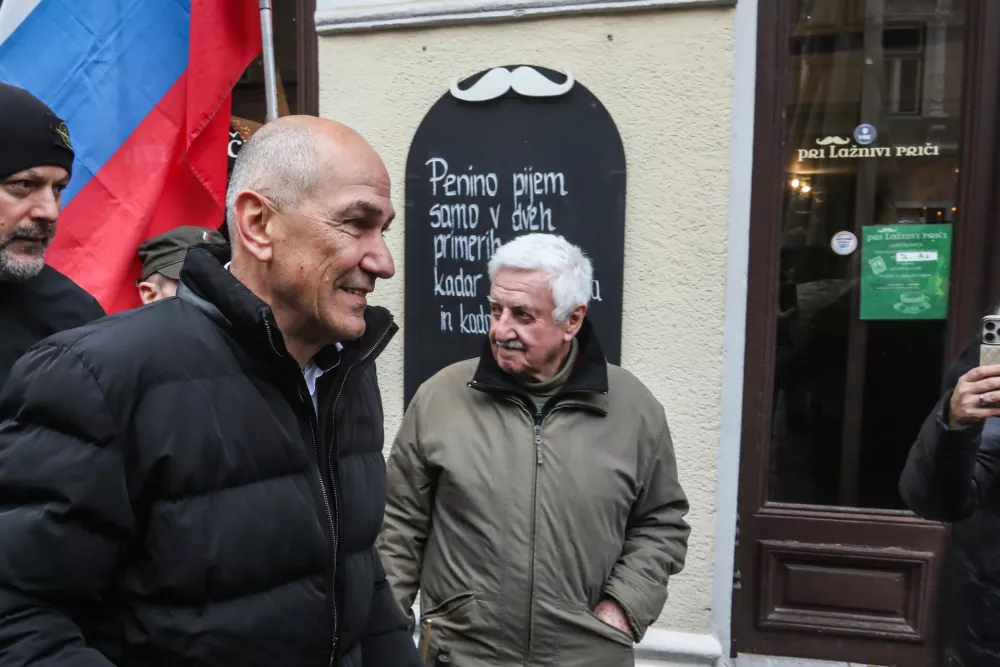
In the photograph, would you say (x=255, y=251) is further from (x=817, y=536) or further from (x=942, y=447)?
(x=817, y=536)

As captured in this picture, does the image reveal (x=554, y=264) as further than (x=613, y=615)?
Yes

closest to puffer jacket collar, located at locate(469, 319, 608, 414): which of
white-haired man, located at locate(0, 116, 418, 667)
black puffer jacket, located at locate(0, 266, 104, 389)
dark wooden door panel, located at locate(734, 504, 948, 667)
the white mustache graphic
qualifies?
white-haired man, located at locate(0, 116, 418, 667)

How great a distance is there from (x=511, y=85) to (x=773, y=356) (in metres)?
1.78

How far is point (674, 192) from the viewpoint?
3568 millimetres

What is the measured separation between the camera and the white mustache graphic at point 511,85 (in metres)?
3.66

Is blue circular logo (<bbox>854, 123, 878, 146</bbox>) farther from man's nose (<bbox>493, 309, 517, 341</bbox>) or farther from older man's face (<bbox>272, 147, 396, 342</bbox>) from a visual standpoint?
older man's face (<bbox>272, 147, 396, 342</bbox>)

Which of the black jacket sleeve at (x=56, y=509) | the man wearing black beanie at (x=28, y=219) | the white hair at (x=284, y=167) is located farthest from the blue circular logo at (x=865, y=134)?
the black jacket sleeve at (x=56, y=509)

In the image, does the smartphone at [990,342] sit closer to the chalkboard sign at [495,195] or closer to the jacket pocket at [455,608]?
the jacket pocket at [455,608]

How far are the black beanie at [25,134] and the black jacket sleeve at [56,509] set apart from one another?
1.34m

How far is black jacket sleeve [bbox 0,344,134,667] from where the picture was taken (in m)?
1.08

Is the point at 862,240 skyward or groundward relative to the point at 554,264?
skyward

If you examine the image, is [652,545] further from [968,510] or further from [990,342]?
[990,342]

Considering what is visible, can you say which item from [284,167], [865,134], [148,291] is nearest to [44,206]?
[148,291]

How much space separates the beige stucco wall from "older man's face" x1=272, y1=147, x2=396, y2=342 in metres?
2.38
